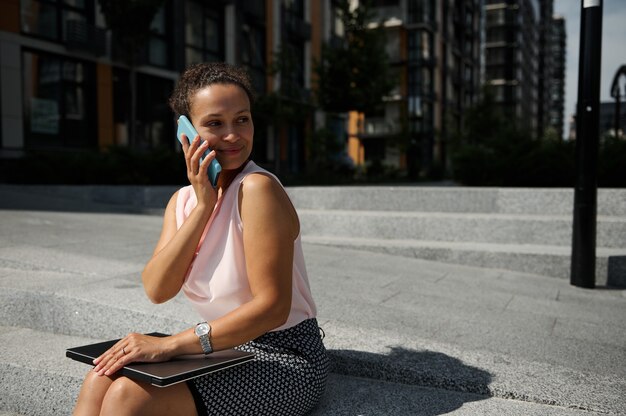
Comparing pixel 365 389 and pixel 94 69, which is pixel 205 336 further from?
pixel 94 69

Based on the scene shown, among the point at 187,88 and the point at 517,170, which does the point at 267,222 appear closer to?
the point at 187,88

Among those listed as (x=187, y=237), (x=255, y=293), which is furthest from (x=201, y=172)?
(x=255, y=293)

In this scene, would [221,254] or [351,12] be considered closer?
[221,254]

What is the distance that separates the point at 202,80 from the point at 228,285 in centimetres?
82

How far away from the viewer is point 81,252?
5066 millimetres

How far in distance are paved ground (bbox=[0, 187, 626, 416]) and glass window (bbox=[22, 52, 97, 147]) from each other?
38.0ft

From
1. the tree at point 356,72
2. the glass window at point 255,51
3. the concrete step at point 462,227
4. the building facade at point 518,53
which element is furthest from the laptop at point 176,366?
the building facade at point 518,53

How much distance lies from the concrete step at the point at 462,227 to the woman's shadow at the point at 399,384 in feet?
13.2

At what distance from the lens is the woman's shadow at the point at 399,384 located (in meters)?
2.41

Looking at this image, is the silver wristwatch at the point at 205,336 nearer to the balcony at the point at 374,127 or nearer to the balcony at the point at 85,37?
the balcony at the point at 85,37

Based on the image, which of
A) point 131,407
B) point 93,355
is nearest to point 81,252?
point 93,355

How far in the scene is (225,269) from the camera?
208 centimetres

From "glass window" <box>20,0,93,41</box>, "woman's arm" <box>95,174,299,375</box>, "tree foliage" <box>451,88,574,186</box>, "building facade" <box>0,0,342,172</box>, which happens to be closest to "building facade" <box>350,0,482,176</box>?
"building facade" <box>0,0,342,172</box>

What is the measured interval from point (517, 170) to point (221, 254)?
26.4ft
